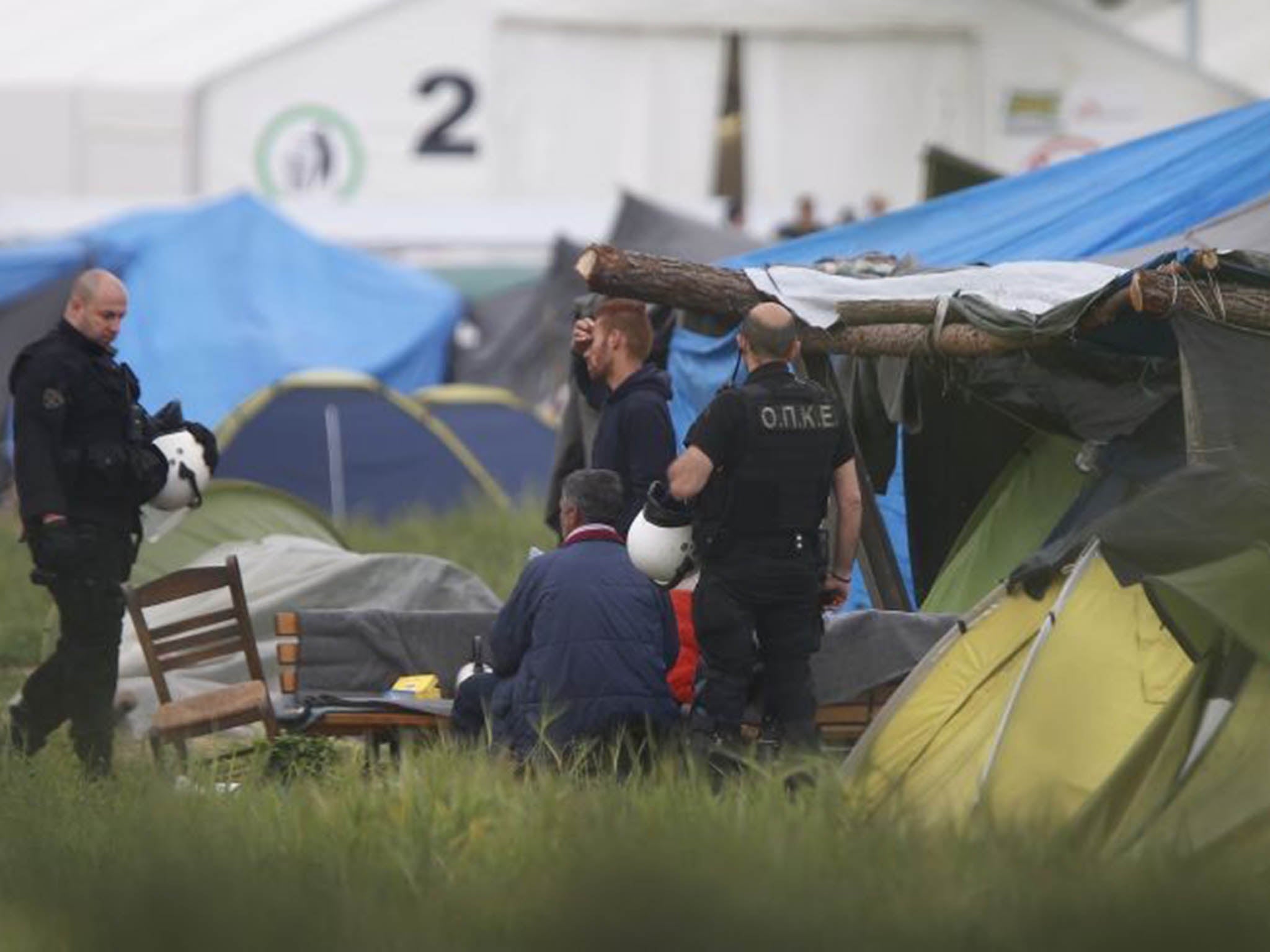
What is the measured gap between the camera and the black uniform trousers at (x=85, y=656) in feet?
33.2

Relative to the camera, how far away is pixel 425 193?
105 feet

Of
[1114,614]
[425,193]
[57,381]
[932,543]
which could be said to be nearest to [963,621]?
[1114,614]

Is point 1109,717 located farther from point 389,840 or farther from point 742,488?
point 389,840

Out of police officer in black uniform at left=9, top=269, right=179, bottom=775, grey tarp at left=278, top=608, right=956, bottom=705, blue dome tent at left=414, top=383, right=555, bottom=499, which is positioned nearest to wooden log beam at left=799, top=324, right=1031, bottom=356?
grey tarp at left=278, top=608, right=956, bottom=705

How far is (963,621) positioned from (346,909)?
10.3 feet

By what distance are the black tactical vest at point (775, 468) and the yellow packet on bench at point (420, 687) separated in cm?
154

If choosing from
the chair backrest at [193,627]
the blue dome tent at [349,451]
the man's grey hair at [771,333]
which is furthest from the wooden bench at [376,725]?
the blue dome tent at [349,451]

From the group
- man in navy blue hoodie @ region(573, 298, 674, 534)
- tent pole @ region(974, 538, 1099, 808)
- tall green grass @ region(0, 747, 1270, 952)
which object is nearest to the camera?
tall green grass @ region(0, 747, 1270, 952)

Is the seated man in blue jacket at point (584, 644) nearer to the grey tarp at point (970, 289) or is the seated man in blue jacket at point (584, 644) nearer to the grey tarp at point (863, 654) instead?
the grey tarp at point (863, 654)

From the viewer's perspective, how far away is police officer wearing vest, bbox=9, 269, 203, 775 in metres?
10.0

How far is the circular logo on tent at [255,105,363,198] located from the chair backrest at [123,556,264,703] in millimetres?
20889

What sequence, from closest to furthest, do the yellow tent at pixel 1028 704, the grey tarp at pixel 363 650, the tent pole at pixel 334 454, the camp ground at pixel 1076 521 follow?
1. the camp ground at pixel 1076 521
2. the yellow tent at pixel 1028 704
3. the grey tarp at pixel 363 650
4. the tent pole at pixel 334 454

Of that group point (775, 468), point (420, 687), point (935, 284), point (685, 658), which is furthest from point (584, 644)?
point (935, 284)

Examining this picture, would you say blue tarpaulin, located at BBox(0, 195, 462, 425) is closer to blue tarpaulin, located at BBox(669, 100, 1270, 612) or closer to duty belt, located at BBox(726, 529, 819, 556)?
blue tarpaulin, located at BBox(669, 100, 1270, 612)
